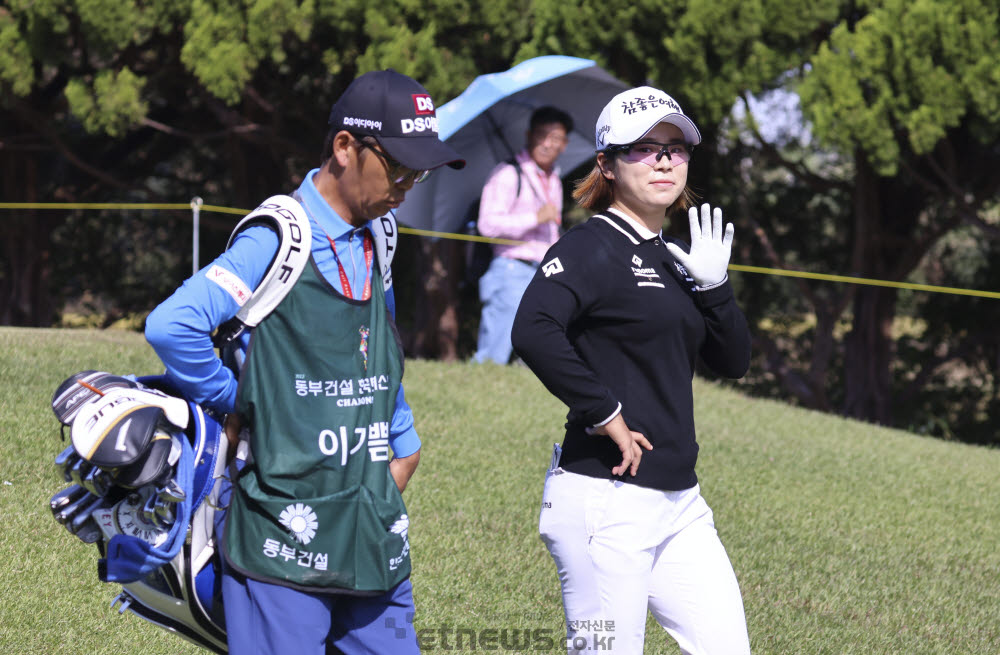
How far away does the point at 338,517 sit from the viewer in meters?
2.54

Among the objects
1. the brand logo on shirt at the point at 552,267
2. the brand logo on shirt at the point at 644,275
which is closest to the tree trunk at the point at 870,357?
the brand logo on shirt at the point at 644,275

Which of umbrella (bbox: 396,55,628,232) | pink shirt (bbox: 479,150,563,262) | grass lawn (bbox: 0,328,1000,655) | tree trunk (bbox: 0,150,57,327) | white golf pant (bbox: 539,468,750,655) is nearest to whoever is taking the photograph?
white golf pant (bbox: 539,468,750,655)

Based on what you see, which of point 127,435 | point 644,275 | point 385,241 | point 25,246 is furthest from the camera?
point 25,246

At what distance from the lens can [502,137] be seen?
10609 millimetres

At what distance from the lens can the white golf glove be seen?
3162mm

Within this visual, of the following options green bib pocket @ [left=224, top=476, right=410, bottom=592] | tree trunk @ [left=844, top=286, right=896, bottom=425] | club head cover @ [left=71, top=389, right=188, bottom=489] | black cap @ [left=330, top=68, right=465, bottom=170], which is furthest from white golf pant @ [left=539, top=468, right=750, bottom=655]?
tree trunk @ [left=844, top=286, right=896, bottom=425]

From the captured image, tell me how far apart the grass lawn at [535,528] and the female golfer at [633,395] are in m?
1.84

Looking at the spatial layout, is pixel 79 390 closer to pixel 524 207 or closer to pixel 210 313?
A: pixel 210 313

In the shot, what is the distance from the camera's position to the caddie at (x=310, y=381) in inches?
97.5

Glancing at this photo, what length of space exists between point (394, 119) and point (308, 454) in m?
0.77

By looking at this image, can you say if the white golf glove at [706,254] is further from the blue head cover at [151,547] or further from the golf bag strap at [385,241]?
the blue head cover at [151,547]

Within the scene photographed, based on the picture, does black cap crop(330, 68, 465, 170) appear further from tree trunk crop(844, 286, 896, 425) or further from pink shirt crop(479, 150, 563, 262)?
tree trunk crop(844, 286, 896, 425)

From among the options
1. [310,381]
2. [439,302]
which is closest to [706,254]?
[310,381]

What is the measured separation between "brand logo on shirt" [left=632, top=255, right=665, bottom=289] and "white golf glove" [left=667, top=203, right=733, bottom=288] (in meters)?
0.11
